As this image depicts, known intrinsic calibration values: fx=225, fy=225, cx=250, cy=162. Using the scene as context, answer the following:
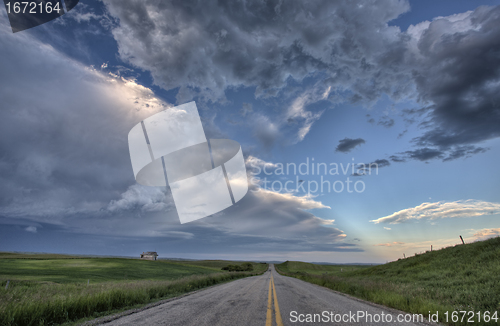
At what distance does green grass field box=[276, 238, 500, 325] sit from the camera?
9.03 meters

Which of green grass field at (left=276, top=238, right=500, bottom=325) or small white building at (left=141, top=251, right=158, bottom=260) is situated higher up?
green grass field at (left=276, top=238, right=500, bottom=325)

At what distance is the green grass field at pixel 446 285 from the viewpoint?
903cm

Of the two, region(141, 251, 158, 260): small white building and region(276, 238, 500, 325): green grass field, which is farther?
region(141, 251, 158, 260): small white building

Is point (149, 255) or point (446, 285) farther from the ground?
point (446, 285)

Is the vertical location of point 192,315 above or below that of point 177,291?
above

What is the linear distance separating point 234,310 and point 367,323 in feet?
13.9

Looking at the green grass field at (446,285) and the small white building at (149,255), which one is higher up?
the green grass field at (446,285)

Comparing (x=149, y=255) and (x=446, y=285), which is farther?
(x=149, y=255)

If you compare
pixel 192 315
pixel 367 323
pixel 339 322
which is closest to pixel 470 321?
pixel 367 323

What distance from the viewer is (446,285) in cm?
1697

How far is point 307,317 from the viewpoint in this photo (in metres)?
6.86

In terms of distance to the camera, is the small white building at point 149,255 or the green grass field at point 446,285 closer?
the green grass field at point 446,285

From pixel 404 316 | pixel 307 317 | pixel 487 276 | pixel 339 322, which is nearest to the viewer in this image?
pixel 339 322

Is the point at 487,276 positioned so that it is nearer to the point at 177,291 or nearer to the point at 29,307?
the point at 177,291
